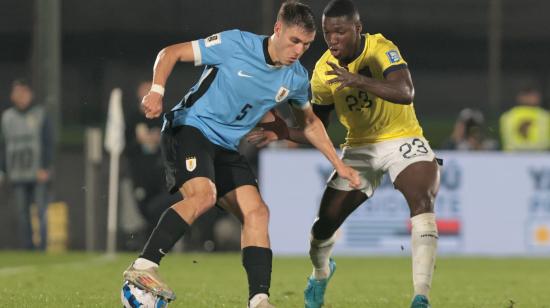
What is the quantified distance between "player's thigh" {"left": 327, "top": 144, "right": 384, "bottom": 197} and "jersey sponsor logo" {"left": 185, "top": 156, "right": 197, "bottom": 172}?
1.61 meters

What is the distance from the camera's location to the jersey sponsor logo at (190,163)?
7238 mm

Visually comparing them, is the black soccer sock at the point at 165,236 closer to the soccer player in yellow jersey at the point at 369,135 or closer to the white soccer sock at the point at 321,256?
the soccer player in yellow jersey at the point at 369,135

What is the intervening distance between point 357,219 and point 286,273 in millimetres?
3056

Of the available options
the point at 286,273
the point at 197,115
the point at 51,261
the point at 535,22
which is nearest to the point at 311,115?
the point at 197,115

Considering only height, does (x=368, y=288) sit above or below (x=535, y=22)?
below

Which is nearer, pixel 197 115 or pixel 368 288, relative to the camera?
pixel 197 115

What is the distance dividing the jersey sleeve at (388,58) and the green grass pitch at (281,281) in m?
1.78

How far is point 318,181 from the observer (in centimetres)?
1638

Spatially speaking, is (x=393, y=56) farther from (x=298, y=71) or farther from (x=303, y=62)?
(x=303, y=62)

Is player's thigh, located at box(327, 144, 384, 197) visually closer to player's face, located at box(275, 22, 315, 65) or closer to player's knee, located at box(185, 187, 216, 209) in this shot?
player's face, located at box(275, 22, 315, 65)

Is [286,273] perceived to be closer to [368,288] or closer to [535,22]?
[368,288]

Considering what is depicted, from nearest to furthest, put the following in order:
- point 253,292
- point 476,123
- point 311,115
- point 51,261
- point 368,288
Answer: point 253,292, point 311,115, point 368,288, point 51,261, point 476,123

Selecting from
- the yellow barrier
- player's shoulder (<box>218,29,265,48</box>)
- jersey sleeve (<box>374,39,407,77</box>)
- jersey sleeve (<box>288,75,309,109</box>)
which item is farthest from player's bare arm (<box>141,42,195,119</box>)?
the yellow barrier

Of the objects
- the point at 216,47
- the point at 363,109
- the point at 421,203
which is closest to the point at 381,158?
the point at 363,109
